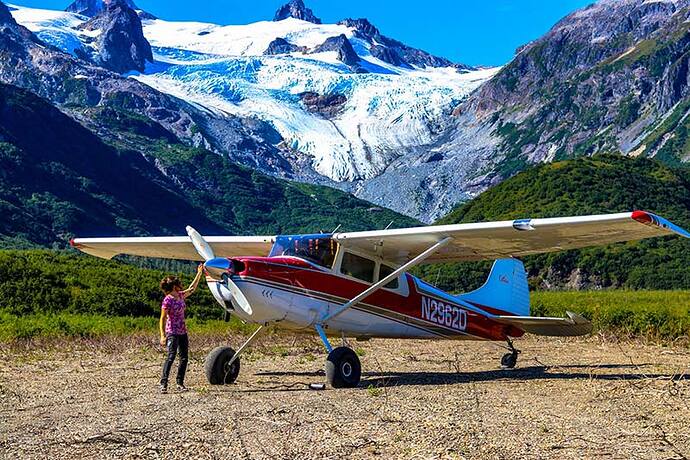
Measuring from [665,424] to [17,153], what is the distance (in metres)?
182

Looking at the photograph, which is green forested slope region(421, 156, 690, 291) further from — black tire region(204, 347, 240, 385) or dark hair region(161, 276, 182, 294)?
dark hair region(161, 276, 182, 294)

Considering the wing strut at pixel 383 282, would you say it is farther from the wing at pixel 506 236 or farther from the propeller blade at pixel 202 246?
the propeller blade at pixel 202 246

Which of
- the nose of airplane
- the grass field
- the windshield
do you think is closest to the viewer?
the nose of airplane

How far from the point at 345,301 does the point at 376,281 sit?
3.00ft

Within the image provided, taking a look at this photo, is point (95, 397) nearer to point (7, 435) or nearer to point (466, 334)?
point (7, 435)

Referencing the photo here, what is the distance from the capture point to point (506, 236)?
42.4ft

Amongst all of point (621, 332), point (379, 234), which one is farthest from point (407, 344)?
point (379, 234)

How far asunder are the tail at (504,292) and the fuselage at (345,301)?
22cm

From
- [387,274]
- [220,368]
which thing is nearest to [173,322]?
[220,368]

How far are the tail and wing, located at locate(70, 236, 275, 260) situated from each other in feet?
13.7

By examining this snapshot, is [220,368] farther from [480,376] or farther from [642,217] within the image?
[642,217]

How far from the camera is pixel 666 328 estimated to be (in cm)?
2361

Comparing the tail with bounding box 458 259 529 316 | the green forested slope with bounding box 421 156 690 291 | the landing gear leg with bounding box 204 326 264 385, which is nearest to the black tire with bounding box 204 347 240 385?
the landing gear leg with bounding box 204 326 264 385

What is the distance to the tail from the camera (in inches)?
634
